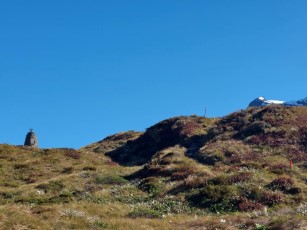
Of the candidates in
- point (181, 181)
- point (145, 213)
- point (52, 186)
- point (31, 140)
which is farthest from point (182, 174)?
point (31, 140)

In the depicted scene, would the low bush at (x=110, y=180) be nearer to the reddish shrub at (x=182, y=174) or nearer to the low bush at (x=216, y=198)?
the reddish shrub at (x=182, y=174)

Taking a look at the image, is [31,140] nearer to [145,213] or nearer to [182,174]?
[182,174]

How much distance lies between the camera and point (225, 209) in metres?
26.1

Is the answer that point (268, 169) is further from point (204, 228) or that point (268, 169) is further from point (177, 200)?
point (204, 228)

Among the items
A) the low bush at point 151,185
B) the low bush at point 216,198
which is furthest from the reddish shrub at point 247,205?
the low bush at point 151,185

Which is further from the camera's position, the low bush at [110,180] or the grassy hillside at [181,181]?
Answer: the low bush at [110,180]

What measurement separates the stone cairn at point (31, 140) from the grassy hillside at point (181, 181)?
13108 mm

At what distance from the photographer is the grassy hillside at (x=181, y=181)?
21.1 metres

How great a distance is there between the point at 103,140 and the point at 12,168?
119 feet

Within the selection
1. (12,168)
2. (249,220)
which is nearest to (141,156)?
(12,168)

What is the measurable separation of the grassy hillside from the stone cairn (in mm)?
13108

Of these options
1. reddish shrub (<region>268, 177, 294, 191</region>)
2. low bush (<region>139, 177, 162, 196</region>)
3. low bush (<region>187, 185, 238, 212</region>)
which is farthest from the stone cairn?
reddish shrub (<region>268, 177, 294, 191</region>)

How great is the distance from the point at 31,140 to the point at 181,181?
40.1 m

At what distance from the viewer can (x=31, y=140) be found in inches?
2653
